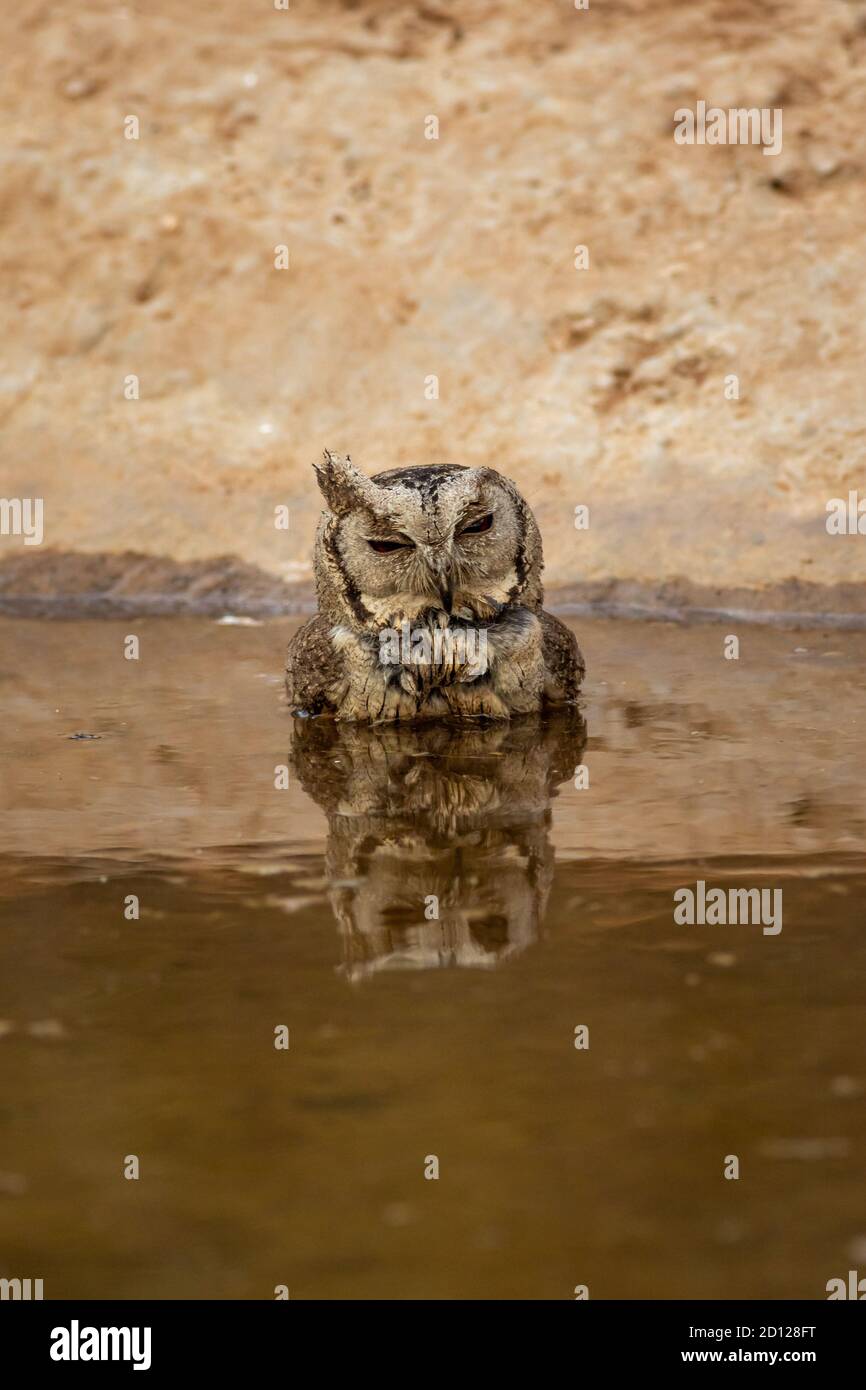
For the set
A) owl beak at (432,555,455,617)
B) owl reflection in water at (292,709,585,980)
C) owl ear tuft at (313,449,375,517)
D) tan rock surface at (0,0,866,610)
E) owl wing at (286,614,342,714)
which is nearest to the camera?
owl reflection in water at (292,709,585,980)

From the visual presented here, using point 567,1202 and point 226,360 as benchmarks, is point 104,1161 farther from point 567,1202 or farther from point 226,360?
point 226,360

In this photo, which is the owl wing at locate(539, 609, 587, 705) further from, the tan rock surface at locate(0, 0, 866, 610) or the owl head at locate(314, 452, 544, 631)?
the tan rock surface at locate(0, 0, 866, 610)

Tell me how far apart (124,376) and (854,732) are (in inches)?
291

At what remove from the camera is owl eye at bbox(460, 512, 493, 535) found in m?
7.37

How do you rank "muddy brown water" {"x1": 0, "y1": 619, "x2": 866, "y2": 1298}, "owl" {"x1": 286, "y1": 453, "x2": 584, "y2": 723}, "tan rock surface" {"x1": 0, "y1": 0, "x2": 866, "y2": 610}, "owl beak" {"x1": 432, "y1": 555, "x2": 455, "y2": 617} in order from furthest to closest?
"tan rock surface" {"x1": 0, "y1": 0, "x2": 866, "y2": 610}, "owl" {"x1": 286, "y1": 453, "x2": 584, "y2": 723}, "owl beak" {"x1": 432, "y1": 555, "x2": 455, "y2": 617}, "muddy brown water" {"x1": 0, "y1": 619, "x2": 866, "y2": 1298}

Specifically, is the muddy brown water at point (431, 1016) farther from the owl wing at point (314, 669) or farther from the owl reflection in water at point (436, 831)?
the owl wing at point (314, 669)

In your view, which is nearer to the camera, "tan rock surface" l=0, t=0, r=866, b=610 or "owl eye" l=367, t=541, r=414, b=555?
"owl eye" l=367, t=541, r=414, b=555

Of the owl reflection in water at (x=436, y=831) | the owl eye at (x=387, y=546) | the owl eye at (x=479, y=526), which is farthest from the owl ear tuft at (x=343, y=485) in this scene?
the owl reflection in water at (x=436, y=831)

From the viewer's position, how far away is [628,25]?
1365 centimetres

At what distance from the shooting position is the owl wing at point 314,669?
7664mm

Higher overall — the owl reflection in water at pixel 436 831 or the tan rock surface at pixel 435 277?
the tan rock surface at pixel 435 277

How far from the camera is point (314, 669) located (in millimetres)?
7707

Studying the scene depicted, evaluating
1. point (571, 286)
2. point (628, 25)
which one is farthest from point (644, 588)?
point (628, 25)

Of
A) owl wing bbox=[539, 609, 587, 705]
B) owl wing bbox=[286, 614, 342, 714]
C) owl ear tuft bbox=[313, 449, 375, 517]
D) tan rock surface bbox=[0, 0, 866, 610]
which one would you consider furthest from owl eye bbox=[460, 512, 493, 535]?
tan rock surface bbox=[0, 0, 866, 610]
